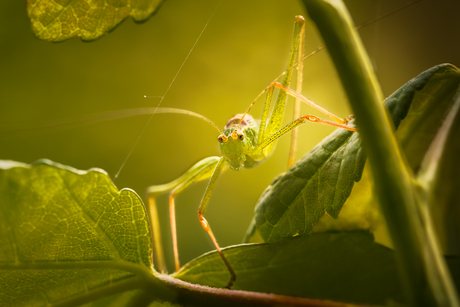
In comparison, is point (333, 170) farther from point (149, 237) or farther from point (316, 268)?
point (149, 237)

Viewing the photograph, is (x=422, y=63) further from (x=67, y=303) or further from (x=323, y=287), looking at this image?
(x=67, y=303)

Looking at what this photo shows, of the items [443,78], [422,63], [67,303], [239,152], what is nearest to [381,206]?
[443,78]

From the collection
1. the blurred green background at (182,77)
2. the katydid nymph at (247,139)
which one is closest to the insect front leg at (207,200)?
the katydid nymph at (247,139)

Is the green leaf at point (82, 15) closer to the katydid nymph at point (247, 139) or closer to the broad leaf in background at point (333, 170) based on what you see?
the broad leaf in background at point (333, 170)

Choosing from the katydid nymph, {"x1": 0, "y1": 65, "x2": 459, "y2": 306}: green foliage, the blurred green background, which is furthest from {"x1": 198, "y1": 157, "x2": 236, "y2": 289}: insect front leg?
the blurred green background

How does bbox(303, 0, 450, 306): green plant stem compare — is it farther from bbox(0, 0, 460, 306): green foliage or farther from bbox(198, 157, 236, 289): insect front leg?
bbox(198, 157, 236, 289): insect front leg
